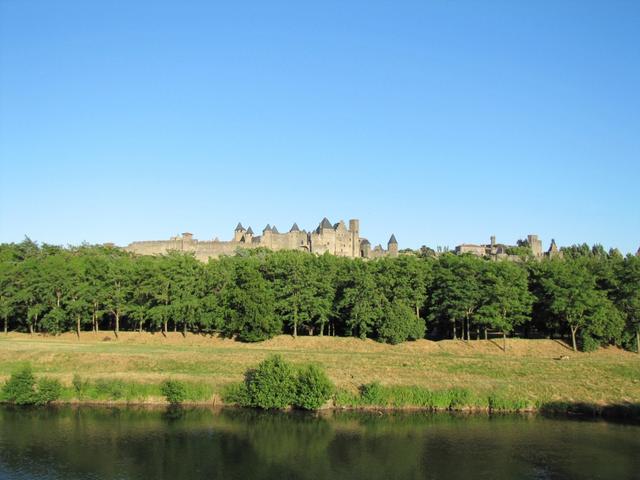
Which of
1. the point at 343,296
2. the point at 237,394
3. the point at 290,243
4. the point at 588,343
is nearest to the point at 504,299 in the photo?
the point at 588,343

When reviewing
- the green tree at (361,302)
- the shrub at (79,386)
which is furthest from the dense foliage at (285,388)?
the green tree at (361,302)

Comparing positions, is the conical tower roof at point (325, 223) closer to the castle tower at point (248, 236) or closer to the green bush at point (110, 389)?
the castle tower at point (248, 236)

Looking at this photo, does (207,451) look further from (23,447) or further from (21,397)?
(21,397)

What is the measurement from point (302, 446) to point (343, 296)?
1068 inches

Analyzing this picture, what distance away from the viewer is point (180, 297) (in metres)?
57.1

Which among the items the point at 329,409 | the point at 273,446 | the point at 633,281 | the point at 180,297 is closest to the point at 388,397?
the point at 329,409

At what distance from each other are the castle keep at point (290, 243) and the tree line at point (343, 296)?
1927 inches

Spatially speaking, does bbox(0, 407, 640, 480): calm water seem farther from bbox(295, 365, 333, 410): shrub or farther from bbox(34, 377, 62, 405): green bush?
bbox(34, 377, 62, 405): green bush

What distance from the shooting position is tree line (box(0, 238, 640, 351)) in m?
52.8

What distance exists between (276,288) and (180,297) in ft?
31.2

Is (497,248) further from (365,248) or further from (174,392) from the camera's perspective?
(174,392)

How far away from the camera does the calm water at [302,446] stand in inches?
1051

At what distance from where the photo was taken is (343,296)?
5709 cm

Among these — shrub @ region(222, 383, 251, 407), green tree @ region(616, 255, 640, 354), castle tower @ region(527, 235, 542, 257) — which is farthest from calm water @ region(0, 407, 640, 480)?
castle tower @ region(527, 235, 542, 257)
